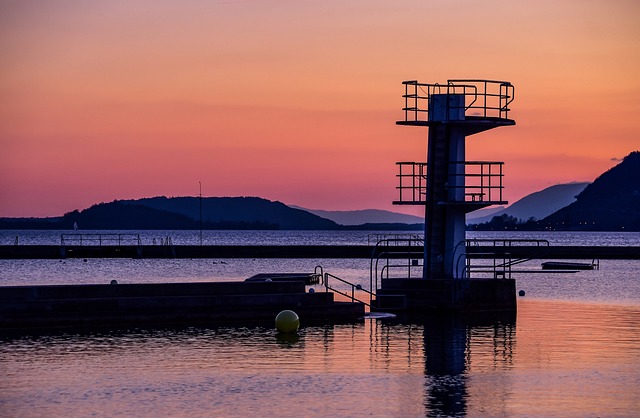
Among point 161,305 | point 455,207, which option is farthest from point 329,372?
point 455,207

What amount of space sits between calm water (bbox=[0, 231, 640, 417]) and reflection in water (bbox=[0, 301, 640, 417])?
0.12 ft

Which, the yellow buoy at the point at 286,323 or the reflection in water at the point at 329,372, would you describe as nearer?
the reflection in water at the point at 329,372

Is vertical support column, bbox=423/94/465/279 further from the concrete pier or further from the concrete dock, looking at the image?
the concrete dock

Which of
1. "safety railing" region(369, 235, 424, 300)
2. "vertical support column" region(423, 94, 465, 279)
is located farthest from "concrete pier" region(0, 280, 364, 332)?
"vertical support column" region(423, 94, 465, 279)

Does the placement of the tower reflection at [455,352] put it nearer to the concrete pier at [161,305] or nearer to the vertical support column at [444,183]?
the concrete pier at [161,305]

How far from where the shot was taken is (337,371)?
1054 inches

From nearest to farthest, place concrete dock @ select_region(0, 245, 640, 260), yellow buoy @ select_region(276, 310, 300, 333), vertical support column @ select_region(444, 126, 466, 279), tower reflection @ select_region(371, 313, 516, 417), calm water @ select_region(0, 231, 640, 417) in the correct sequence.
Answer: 1. calm water @ select_region(0, 231, 640, 417)
2. tower reflection @ select_region(371, 313, 516, 417)
3. yellow buoy @ select_region(276, 310, 300, 333)
4. vertical support column @ select_region(444, 126, 466, 279)
5. concrete dock @ select_region(0, 245, 640, 260)

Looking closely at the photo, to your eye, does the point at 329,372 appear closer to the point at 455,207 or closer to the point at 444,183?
the point at 455,207

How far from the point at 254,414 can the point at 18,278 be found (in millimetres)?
65158

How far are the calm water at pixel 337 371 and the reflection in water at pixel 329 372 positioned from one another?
4 cm

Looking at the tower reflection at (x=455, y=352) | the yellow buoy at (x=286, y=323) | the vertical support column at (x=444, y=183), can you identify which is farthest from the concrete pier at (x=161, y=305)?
the vertical support column at (x=444, y=183)

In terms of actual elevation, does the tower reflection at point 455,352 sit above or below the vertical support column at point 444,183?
below

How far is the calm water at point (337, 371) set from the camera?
72.1 feet

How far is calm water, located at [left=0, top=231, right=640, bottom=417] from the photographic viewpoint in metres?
22.0
